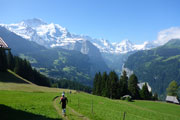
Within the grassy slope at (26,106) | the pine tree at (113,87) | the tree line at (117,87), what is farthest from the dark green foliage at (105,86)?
the grassy slope at (26,106)

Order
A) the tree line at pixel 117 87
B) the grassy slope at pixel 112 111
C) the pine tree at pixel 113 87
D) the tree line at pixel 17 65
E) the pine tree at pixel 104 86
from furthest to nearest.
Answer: the tree line at pixel 17 65, the pine tree at pixel 104 86, the tree line at pixel 117 87, the pine tree at pixel 113 87, the grassy slope at pixel 112 111

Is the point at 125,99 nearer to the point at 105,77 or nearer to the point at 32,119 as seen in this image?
the point at 105,77

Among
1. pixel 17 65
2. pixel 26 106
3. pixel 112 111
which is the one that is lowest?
pixel 112 111

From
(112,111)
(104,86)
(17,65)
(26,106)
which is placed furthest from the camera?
(17,65)

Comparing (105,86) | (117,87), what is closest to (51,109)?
(117,87)

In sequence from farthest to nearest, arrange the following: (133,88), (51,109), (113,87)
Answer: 1. (133,88)
2. (113,87)
3. (51,109)

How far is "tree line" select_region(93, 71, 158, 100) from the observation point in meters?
99.4

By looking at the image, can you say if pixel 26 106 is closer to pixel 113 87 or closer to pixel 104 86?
pixel 113 87

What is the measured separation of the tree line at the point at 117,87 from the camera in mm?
99375

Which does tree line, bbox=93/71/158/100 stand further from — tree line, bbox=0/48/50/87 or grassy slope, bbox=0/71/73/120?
tree line, bbox=0/48/50/87

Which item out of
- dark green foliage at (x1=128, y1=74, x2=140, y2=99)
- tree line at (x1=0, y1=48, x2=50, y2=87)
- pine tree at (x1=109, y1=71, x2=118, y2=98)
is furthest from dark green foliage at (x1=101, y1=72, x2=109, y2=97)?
tree line at (x1=0, y1=48, x2=50, y2=87)

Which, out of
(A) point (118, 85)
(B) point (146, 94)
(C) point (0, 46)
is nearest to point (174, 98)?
(B) point (146, 94)

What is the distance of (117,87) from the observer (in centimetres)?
9975

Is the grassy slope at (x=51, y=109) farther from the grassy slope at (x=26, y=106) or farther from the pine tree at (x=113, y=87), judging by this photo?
the pine tree at (x=113, y=87)
